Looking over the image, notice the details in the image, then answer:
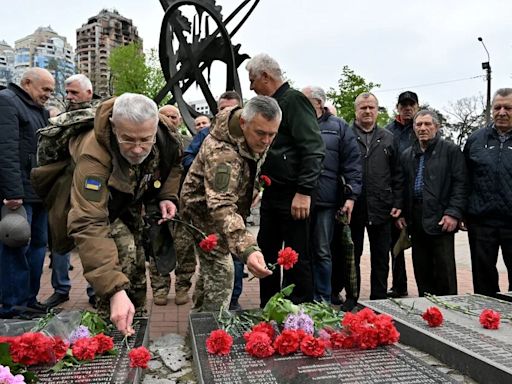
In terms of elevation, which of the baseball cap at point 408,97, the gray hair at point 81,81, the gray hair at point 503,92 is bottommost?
the gray hair at point 503,92

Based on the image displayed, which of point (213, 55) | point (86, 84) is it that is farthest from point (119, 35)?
point (86, 84)

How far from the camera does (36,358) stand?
6.82ft

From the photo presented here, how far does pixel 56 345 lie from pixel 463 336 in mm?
1997

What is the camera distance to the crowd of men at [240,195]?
2383 mm

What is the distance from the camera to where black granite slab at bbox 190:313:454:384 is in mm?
2025

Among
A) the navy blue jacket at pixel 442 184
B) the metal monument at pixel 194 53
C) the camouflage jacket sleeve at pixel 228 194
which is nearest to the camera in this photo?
the camouflage jacket sleeve at pixel 228 194

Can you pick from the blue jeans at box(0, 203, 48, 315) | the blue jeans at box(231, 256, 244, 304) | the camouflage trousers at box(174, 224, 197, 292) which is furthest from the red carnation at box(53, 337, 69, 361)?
the blue jeans at box(231, 256, 244, 304)

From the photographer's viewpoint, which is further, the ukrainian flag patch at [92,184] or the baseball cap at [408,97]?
the baseball cap at [408,97]

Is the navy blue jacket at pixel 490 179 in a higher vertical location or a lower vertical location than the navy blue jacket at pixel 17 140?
lower

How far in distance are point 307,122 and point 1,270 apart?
8.82 feet

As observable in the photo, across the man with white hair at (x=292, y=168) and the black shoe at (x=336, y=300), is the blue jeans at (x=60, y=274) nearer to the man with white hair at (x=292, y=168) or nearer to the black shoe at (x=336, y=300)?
the man with white hair at (x=292, y=168)

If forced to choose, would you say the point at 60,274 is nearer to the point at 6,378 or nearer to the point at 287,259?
the point at 287,259

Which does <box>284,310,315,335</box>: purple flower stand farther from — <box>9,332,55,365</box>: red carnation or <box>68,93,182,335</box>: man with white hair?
<box>9,332,55,365</box>: red carnation

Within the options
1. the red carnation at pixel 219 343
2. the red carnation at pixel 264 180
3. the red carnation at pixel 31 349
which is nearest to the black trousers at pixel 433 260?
the red carnation at pixel 264 180
